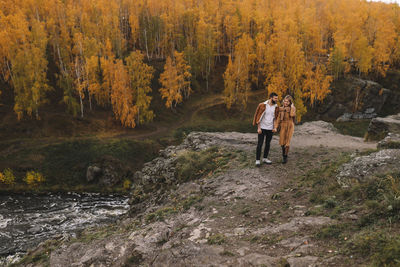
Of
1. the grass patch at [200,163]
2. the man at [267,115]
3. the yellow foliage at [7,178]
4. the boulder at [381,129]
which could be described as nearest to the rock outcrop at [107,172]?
the yellow foliage at [7,178]

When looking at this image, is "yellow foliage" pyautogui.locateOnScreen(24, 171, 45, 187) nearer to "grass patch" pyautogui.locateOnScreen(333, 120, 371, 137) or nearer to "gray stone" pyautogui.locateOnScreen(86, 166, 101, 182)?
"gray stone" pyautogui.locateOnScreen(86, 166, 101, 182)

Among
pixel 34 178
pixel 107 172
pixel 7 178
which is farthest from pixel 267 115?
pixel 7 178

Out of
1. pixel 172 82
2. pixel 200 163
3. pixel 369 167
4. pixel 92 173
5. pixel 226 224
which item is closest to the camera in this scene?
pixel 226 224

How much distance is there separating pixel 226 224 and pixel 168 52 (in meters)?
63.6

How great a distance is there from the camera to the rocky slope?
6.60m

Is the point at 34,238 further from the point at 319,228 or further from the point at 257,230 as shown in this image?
the point at 319,228

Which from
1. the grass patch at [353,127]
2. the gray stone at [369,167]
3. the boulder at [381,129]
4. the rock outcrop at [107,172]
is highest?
the gray stone at [369,167]

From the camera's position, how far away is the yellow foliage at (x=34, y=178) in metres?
32.7

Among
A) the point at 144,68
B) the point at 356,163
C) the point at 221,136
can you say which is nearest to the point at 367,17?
the point at 144,68

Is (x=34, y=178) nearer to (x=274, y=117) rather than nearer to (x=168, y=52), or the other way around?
(x=274, y=117)

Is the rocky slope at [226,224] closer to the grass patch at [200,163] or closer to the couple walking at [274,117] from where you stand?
the grass patch at [200,163]

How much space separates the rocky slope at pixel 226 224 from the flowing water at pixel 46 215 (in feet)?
25.2

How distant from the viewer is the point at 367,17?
222 feet

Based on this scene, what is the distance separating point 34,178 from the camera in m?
33.1
